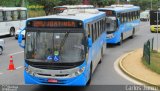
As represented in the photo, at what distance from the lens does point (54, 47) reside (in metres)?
14.1

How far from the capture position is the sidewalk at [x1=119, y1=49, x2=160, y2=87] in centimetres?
1678

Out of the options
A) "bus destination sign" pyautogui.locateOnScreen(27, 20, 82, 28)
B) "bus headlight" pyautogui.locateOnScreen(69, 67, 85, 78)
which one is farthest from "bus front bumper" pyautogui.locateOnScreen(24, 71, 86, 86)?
"bus destination sign" pyautogui.locateOnScreen(27, 20, 82, 28)

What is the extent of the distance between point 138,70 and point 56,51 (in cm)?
646

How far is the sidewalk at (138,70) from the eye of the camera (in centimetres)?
1678

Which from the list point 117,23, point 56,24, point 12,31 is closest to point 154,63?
point 117,23

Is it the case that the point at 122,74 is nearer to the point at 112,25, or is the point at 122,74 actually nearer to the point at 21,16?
the point at 112,25

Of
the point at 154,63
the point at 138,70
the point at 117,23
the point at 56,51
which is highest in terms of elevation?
the point at 56,51

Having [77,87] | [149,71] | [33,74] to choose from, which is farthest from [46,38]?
[149,71]

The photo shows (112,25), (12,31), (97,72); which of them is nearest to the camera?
(97,72)

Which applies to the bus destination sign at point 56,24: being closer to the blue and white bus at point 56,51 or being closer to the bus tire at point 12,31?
the blue and white bus at point 56,51

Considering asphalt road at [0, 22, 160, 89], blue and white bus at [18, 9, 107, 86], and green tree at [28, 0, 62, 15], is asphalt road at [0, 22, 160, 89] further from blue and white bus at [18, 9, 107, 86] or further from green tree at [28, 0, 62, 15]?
green tree at [28, 0, 62, 15]

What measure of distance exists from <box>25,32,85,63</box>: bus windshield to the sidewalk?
12.3ft

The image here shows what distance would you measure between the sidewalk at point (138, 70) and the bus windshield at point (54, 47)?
375cm

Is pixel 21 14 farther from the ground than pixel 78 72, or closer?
farther from the ground
